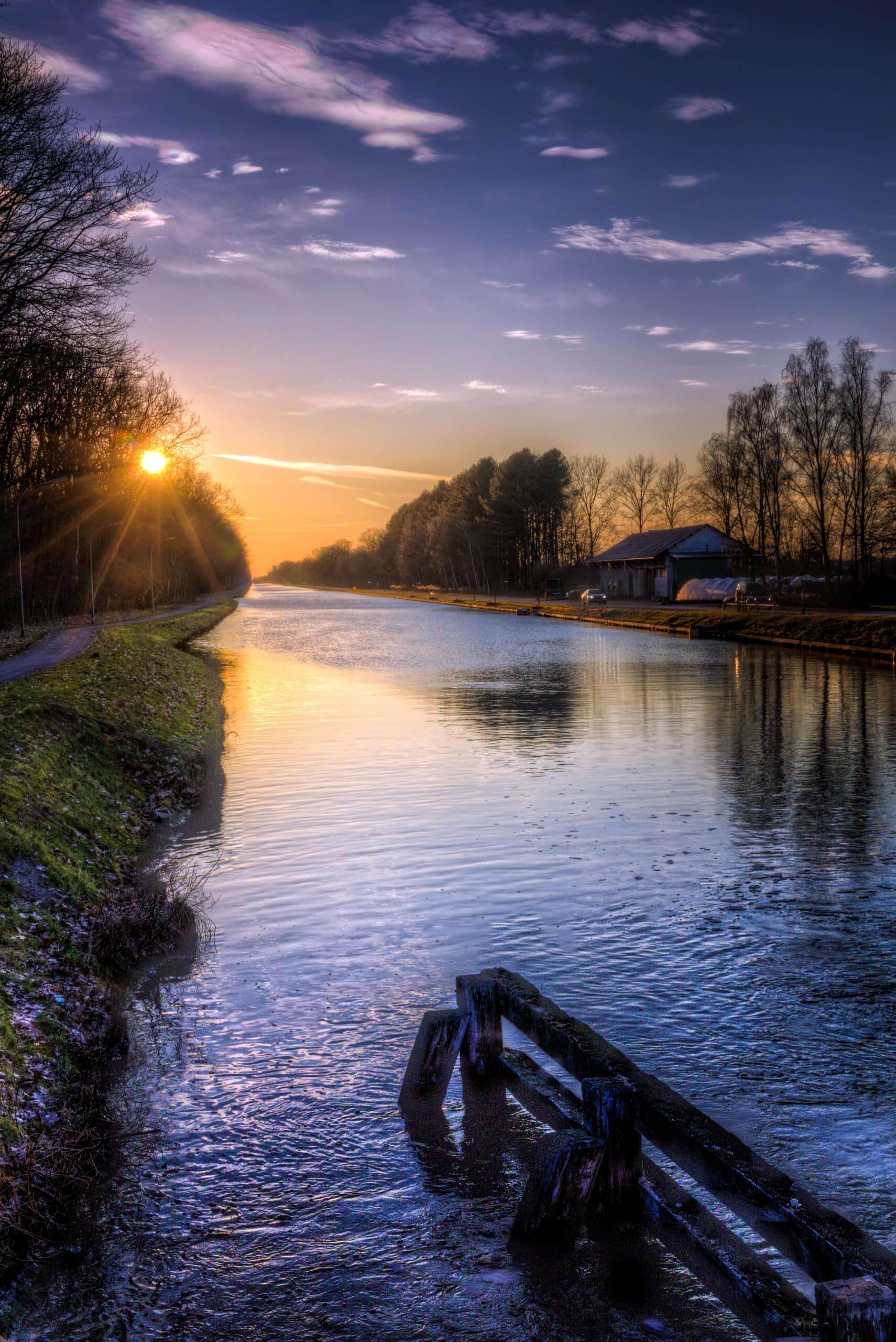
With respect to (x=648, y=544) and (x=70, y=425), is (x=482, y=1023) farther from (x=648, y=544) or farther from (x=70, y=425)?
(x=648, y=544)

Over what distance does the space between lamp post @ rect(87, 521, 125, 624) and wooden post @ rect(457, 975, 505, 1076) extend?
4270 cm

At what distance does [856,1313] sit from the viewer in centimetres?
303

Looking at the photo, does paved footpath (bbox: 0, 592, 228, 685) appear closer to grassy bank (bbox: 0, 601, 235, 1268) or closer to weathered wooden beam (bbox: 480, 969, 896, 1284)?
grassy bank (bbox: 0, 601, 235, 1268)

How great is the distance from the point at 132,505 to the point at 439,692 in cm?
3812

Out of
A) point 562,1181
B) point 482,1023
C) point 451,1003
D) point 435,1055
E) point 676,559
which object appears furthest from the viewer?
point 676,559

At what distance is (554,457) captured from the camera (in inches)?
4958

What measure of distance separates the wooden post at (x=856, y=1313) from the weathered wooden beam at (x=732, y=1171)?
0.46 ft

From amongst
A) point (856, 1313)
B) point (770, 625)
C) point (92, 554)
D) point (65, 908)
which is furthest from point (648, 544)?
point (856, 1313)

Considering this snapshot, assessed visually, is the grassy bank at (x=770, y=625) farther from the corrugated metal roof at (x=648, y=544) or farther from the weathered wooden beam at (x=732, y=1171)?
the weathered wooden beam at (x=732, y=1171)

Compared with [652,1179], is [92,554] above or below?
above

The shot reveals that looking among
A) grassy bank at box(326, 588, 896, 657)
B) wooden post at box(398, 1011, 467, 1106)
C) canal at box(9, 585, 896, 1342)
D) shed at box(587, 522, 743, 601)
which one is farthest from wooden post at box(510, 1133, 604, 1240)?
shed at box(587, 522, 743, 601)

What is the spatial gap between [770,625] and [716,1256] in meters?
46.7

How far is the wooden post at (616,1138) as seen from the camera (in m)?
4.40

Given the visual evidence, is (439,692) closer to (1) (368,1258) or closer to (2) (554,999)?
(2) (554,999)
